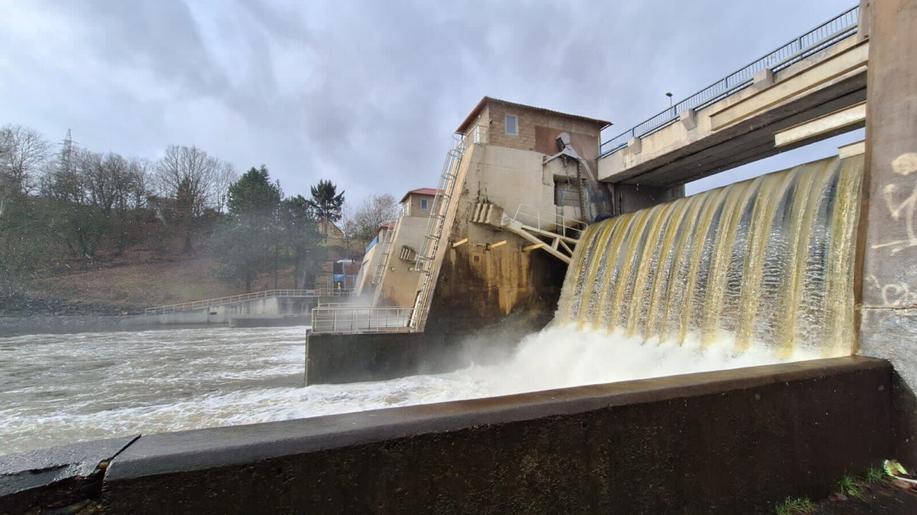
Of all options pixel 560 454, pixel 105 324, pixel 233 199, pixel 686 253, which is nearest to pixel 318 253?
pixel 233 199

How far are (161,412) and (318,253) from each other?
39.6 metres

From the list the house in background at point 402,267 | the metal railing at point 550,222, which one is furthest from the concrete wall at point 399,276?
the metal railing at point 550,222

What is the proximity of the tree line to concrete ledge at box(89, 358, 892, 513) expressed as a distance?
149ft

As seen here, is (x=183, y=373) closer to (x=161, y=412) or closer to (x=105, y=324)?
(x=161, y=412)

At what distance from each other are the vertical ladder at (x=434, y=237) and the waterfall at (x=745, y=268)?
4.95 metres

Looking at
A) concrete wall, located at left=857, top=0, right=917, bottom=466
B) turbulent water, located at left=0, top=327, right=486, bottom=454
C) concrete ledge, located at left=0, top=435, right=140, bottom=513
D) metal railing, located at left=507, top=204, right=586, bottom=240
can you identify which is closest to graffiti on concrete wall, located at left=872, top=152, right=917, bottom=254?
concrete wall, located at left=857, top=0, right=917, bottom=466

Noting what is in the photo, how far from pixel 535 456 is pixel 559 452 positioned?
145 mm

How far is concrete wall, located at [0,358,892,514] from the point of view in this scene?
145 cm

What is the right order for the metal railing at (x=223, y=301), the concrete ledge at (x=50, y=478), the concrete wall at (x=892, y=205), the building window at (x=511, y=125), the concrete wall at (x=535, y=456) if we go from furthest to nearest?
1. the metal railing at (x=223, y=301)
2. the building window at (x=511, y=125)
3. the concrete wall at (x=892, y=205)
4. the concrete wall at (x=535, y=456)
5. the concrete ledge at (x=50, y=478)

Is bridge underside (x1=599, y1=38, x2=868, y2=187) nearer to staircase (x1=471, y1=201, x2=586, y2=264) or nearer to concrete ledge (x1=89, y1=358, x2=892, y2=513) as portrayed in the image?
staircase (x1=471, y1=201, x2=586, y2=264)

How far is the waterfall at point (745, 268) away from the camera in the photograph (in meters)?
6.52

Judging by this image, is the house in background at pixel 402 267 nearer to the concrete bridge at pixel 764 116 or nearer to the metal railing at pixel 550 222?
the metal railing at pixel 550 222

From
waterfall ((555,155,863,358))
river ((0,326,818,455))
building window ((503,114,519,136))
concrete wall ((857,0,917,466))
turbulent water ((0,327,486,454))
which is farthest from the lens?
Answer: building window ((503,114,519,136))

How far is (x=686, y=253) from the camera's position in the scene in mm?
9578
